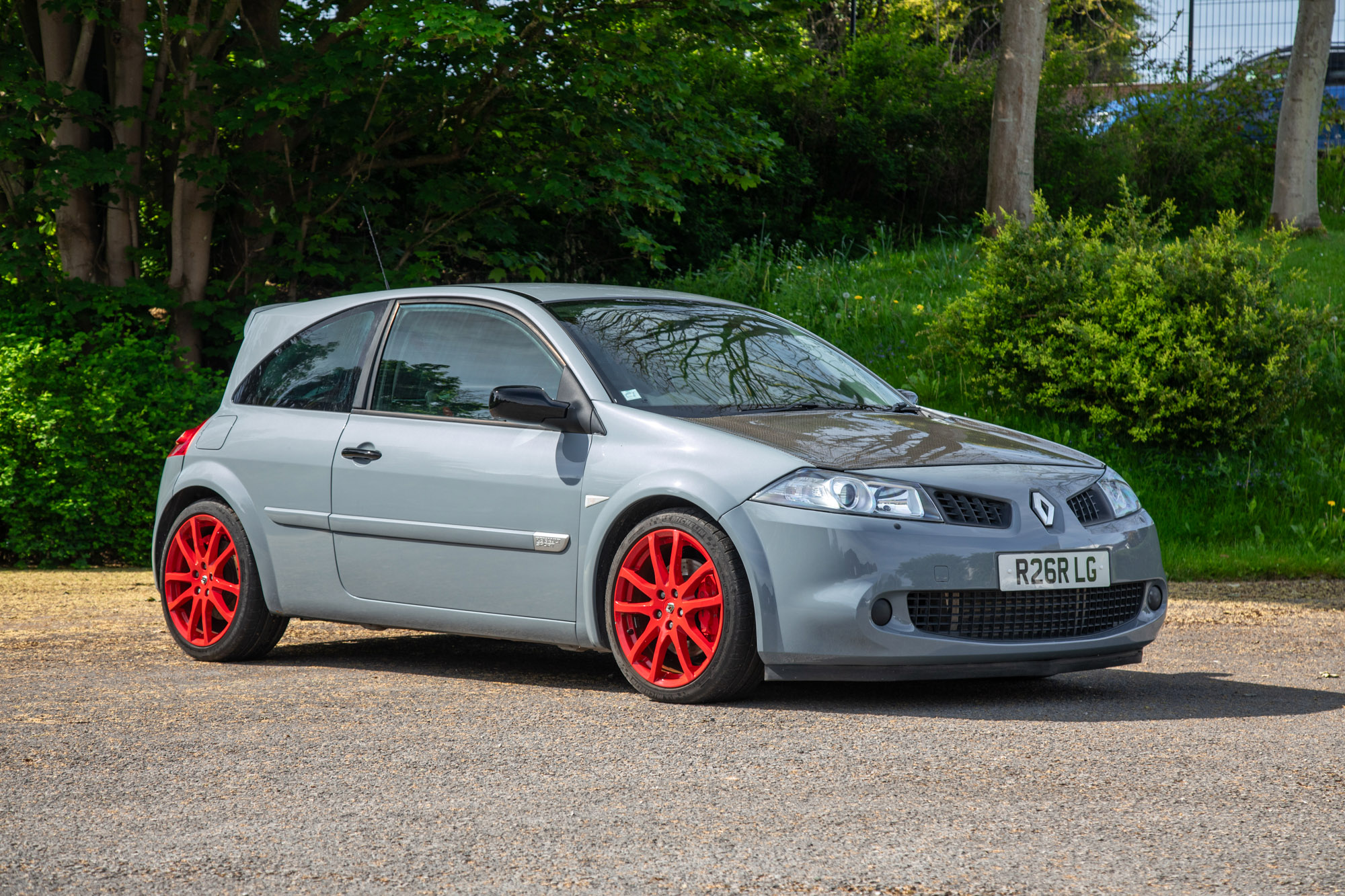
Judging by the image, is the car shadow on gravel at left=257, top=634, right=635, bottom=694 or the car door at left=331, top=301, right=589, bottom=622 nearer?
the car door at left=331, top=301, right=589, bottom=622

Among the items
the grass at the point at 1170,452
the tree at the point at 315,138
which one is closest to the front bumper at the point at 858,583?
the grass at the point at 1170,452

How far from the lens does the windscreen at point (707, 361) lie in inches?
228

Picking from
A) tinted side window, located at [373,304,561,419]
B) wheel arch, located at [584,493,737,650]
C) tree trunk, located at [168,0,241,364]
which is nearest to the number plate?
wheel arch, located at [584,493,737,650]

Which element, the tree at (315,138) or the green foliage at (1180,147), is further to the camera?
the green foliage at (1180,147)

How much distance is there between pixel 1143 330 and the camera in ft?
35.0

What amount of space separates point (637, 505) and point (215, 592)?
232 cm

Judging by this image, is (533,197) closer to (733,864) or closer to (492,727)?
(492,727)

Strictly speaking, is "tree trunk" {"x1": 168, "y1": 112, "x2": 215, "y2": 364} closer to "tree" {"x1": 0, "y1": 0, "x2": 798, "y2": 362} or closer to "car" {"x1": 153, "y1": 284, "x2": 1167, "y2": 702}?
"tree" {"x1": 0, "y1": 0, "x2": 798, "y2": 362}

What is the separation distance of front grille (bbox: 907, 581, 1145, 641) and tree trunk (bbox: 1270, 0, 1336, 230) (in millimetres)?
14624

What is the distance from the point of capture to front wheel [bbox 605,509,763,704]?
16.8 feet

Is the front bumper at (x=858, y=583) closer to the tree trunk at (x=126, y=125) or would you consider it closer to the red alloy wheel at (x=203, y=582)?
the red alloy wheel at (x=203, y=582)

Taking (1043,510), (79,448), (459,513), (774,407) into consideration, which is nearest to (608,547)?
(459,513)

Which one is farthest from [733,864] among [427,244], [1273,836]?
[427,244]

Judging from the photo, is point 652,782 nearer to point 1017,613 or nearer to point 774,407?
point 1017,613
